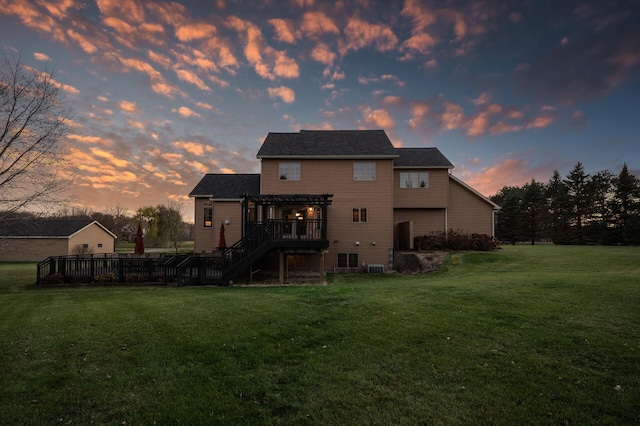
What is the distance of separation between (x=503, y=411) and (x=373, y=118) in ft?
82.6

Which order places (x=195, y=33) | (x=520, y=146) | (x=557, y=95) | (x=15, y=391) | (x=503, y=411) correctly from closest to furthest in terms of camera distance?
1. (x=503, y=411)
2. (x=15, y=391)
3. (x=195, y=33)
4. (x=557, y=95)
5. (x=520, y=146)

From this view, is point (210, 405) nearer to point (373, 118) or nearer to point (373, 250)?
point (373, 250)

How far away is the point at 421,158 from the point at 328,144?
743 centimetres

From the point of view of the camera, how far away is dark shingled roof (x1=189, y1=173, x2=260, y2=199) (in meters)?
21.5

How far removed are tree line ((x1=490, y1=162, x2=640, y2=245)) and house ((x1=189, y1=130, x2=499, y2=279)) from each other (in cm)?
3079

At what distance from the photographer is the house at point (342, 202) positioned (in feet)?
59.4

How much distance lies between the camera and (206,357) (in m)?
4.88

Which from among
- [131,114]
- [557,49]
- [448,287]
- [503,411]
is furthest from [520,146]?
[131,114]

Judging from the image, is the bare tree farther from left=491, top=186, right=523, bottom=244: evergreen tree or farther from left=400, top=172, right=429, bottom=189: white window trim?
left=491, top=186, right=523, bottom=244: evergreen tree

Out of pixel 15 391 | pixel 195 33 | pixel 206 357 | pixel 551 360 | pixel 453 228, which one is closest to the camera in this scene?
pixel 15 391

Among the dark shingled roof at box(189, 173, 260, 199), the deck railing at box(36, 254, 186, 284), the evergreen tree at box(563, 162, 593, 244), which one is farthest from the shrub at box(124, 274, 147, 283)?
the evergreen tree at box(563, 162, 593, 244)

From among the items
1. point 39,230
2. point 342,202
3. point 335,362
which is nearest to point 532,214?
point 342,202

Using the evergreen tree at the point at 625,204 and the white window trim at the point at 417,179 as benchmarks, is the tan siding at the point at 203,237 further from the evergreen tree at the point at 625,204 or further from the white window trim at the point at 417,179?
the evergreen tree at the point at 625,204

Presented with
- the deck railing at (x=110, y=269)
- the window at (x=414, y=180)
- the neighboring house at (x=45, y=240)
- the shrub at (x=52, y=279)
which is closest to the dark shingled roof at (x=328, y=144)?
the window at (x=414, y=180)
